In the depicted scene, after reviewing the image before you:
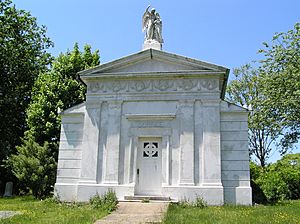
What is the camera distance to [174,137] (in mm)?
15070

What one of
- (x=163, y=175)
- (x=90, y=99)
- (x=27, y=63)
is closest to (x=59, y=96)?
(x=90, y=99)

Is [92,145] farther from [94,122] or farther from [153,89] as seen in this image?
[153,89]

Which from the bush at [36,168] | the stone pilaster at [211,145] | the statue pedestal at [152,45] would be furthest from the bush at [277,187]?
the bush at [36,168]

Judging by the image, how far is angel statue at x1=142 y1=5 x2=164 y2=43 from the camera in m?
17.8

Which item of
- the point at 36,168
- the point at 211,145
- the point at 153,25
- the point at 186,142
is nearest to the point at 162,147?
the point at 186,142

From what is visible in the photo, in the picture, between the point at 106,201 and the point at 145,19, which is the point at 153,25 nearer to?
the point at 145,19

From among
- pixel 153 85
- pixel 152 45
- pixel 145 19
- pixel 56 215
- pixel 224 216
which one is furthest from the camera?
pixel 145 19

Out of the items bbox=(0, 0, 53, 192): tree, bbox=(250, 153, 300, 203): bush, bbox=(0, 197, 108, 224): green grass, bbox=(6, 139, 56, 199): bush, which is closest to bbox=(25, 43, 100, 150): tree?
Answer: bbox=(6, 139, 56, 199): bush

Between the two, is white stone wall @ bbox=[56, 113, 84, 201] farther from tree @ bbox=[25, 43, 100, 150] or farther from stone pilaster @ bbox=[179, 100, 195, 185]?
stone pilaster @ bbox=[179, 100, 195, 185]

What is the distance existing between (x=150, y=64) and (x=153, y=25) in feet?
9.92

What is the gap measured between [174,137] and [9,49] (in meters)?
20.8

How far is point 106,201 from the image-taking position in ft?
45.1

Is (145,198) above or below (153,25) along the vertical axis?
below

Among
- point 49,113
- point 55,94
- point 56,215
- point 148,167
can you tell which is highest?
point 55,94
